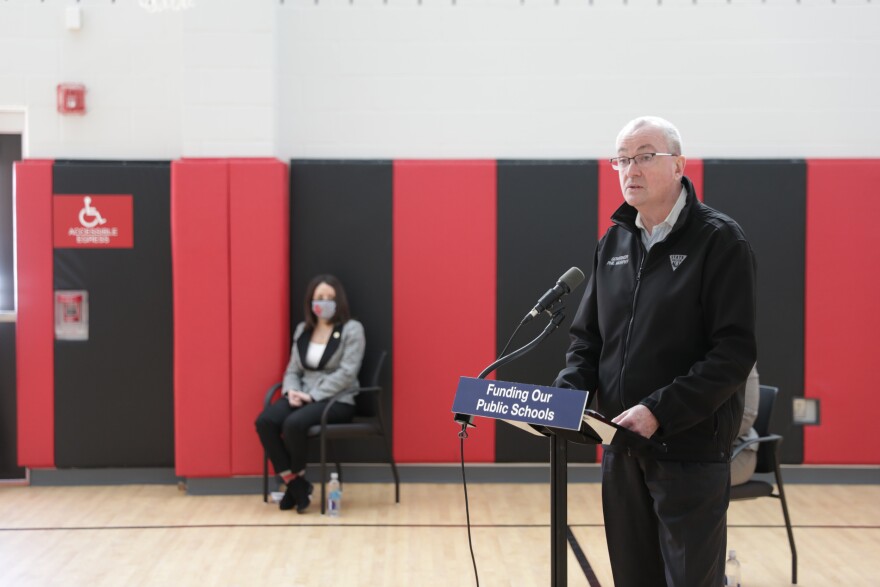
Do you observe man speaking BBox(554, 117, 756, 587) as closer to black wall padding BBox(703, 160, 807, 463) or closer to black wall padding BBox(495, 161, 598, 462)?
black wall padding BBox(495, 161, 598, 462)

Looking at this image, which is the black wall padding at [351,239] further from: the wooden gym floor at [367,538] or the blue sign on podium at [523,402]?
the blue sign on podium at [523,402]

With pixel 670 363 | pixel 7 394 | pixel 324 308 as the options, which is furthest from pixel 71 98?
pixel 670 363

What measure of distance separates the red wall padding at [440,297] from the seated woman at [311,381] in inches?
15.6

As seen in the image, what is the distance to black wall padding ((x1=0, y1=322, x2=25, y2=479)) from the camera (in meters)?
4.96

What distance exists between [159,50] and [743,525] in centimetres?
422

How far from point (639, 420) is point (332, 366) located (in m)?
2.92

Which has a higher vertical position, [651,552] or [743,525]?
[651,552]

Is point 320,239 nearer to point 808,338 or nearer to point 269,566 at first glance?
point 269,566

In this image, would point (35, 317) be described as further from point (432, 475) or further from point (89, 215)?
point (432, 475)

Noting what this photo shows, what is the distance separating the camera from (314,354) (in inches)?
186

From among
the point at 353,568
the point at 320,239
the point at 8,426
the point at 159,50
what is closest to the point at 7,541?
the point at 8,426

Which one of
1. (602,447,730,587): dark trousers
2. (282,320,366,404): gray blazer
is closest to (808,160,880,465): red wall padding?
(282,320,366,404): gray blazer

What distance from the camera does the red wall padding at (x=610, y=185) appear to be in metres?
4.93

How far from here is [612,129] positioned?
5.17 meters
